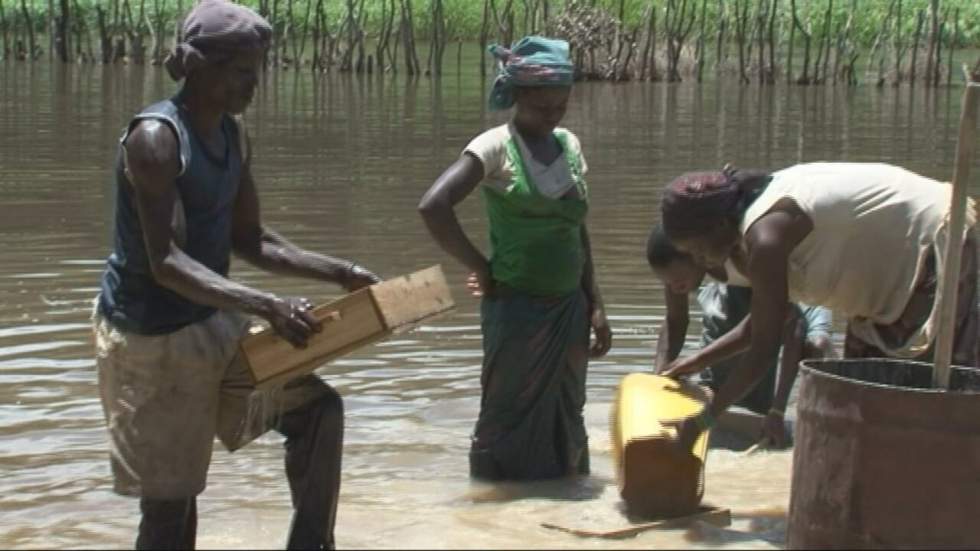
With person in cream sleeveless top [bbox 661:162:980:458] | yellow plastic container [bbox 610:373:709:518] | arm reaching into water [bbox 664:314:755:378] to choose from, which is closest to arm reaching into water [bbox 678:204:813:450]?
person in cream sleeveless top [bbox 661:162:980:458]

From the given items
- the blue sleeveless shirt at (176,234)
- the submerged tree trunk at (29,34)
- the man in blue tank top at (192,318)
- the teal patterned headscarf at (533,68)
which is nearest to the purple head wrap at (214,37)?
the man in blue tank top at (192,318)

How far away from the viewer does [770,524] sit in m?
5.53

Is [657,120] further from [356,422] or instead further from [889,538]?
[889,538]

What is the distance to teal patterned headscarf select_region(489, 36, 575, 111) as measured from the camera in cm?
580

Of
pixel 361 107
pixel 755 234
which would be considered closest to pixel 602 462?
pixel 755 234

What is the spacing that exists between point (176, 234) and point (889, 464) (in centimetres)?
187

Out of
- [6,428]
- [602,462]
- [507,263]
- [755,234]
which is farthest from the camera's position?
[6,428]

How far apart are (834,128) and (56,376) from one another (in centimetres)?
1367

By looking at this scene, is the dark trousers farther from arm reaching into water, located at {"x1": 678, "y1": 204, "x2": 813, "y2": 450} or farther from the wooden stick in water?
arm reaching into water, located at {"x1": 678, "y1": 204, "x2": 813, "y2": 450}

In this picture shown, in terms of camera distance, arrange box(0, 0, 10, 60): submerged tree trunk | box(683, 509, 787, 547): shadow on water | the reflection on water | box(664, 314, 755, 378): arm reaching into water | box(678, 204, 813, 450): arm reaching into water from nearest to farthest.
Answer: box(678, 204, 813, 450): arm reaching into water, box(683, 509, 787, 547): shadow on water, box(664, 314, 755, 378): arm reaching into water, the reflection on water, box(0, 0, 10, 60): submerged tree trunk

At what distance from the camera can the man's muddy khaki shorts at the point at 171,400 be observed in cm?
454

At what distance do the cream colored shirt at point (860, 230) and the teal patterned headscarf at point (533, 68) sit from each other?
1000mm

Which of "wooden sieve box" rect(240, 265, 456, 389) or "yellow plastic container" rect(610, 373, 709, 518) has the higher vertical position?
"wooden sieve box" rect(240, 265, 456, 389)

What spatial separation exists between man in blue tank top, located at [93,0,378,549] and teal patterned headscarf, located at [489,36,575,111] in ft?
4.39
